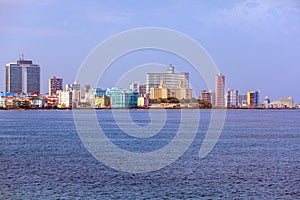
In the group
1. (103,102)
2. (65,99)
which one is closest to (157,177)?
(103,102)

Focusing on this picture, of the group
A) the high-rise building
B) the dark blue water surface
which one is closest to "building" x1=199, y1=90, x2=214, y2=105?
the high-rise building

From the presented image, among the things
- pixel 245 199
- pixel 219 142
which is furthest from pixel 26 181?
pixel 219 142

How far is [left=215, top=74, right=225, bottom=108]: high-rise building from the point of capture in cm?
15641

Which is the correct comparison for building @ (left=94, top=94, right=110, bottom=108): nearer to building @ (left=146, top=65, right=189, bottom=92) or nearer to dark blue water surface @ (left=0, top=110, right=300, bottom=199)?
building @ (left=146, top=65, right=189, bottom=92)

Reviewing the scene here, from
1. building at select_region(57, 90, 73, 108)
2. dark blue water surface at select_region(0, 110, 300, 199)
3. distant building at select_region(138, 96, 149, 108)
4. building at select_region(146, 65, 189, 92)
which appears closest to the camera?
dark blue water surface at select_region(0, 110, 300, 199)

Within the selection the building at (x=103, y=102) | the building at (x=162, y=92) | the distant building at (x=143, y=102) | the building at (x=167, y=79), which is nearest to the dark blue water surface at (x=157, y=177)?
the building at (x=167, y=79)

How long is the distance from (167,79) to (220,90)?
16.0 meters

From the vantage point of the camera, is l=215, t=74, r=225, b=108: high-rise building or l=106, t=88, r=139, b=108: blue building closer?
l=215, t=74, r=225, b=108: high-rise building

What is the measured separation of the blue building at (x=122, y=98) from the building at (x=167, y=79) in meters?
6.17

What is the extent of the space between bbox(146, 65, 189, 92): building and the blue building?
243 inches

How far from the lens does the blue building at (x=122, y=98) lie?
18338cm

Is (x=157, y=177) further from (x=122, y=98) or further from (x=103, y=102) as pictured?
(x=103, y=102)

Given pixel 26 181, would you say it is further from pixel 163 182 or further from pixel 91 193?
pixel 163 182

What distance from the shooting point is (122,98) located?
186 meters
